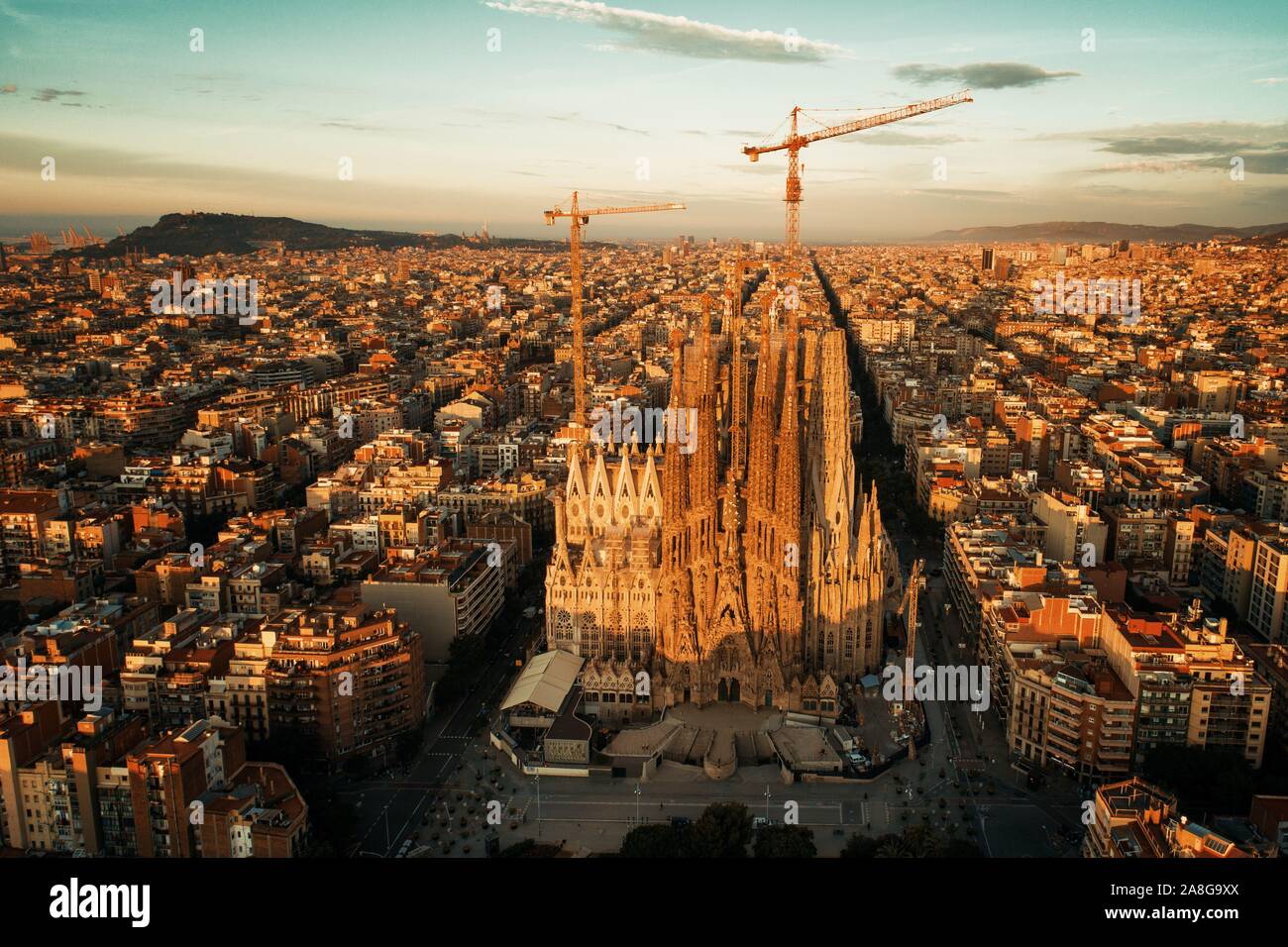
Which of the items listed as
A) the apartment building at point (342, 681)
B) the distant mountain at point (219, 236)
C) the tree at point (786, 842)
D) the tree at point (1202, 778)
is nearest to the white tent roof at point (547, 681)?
the apartment building at point (342, 681)

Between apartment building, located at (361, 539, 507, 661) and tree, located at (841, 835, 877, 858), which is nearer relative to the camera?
tree, located at (841, 835, 877, 858)

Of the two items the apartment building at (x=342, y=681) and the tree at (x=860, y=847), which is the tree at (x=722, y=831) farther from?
the apartment building at (x=342, y=681)

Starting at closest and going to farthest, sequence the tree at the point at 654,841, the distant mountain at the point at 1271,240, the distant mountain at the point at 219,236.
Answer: the tree at the point at 654,841 < the distant mountain at the point at 1271,240 < the distant mountain at the point at 219,236

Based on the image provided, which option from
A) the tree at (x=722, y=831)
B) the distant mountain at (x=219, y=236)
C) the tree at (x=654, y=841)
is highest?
the distant mountain at (x=219, y=236)

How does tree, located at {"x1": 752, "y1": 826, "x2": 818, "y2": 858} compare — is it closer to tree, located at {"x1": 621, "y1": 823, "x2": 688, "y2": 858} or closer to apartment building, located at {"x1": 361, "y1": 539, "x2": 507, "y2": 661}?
tree, located at {"x1": 621, "y1": 823, "x2": 688, "y2": 858}

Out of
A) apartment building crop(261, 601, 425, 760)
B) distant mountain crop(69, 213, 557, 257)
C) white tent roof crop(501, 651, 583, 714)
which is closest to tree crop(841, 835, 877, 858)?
white tent roof crop(501, 651, 583, 714)

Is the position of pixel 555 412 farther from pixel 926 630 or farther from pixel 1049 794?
pixel 1049 794
